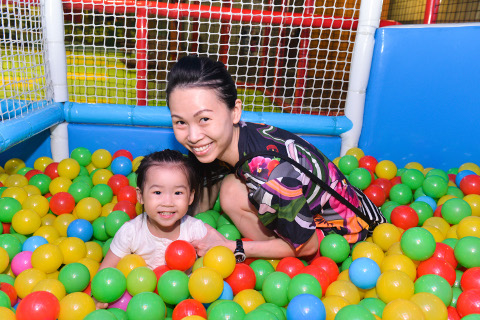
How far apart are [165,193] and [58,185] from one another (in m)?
0.90

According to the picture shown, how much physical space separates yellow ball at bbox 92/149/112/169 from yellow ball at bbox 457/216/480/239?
5.84ft

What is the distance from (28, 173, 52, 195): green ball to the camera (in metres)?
2.23

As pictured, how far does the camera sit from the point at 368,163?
2.43 metres

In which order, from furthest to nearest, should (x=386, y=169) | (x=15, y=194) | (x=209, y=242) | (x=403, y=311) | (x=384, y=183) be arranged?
(x=386, y=169) < (x=384, y=183) < (x=15, y=194) < (x=209, y=242) < (x=403, y=311)

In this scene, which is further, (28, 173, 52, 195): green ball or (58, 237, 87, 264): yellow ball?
(28, 173, 52, 195): green ball

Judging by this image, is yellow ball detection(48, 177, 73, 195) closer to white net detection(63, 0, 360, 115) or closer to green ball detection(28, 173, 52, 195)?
green ball detection(28, 173, 52, 195)

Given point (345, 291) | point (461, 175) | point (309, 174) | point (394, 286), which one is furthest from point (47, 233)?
point (461, 175)

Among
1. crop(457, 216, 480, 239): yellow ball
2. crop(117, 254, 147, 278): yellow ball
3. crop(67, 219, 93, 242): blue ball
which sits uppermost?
crop(457, 216, 480, 239): yellow ball

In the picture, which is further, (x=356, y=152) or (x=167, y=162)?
(x=356, y=152)

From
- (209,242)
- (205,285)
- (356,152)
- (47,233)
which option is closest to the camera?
(205,285)

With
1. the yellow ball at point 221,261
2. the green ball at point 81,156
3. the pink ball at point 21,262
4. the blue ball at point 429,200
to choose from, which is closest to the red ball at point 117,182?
the green ball at point 81,156

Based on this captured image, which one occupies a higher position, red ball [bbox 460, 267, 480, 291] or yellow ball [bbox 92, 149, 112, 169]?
red ball [bbox 460, 267, 480, 291]

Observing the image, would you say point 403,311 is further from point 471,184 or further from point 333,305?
point 471,184

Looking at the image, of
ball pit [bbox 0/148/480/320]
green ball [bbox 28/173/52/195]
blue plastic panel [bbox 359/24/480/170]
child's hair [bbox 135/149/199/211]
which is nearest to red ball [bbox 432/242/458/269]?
→ ball pit [bbox 0/148/480/320]
